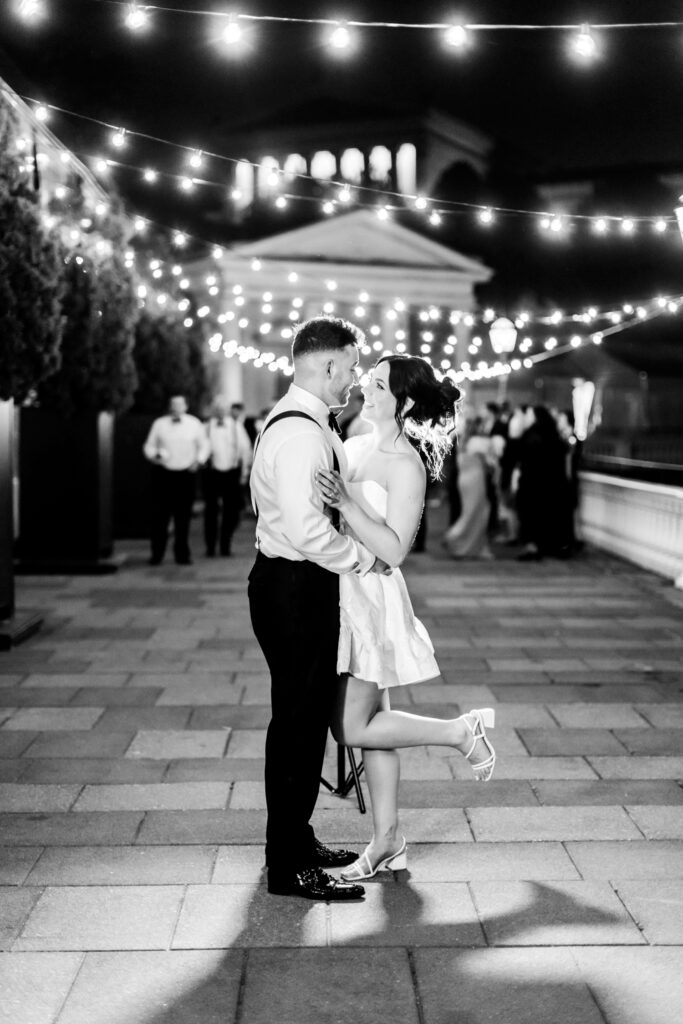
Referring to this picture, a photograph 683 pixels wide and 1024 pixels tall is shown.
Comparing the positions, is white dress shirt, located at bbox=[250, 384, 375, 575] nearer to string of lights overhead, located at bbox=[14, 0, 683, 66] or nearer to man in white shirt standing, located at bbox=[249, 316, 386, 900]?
man in white shirt standing, located at bbox=[249, 316, 386, 900]

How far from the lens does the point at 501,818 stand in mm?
4969

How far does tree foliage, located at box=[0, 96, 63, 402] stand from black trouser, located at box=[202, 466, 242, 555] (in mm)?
5585

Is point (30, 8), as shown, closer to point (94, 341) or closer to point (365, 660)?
point (94, 341)

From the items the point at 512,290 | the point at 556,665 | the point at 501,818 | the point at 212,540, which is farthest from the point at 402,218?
the point at 501,818

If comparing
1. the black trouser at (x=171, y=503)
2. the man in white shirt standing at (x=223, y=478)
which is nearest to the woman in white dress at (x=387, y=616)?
the black trouser at (x=171, y=503)

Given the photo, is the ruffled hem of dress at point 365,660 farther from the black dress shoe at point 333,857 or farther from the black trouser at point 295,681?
the black dress shoe at point 333,857

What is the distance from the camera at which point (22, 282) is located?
358 inches

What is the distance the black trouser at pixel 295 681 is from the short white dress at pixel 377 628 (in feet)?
0.19

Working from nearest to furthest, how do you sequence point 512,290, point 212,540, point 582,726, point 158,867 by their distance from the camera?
point 158,867
point 582,726
point 212,540
point 512,290

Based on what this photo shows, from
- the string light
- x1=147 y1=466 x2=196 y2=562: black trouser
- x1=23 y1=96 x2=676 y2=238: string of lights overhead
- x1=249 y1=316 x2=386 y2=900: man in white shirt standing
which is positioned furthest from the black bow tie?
x1=147 y1=466 x2=196 y2=562: black trouser

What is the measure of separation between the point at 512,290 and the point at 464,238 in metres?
4.32

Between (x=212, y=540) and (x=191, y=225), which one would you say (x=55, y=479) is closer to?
(x=212, y=540)

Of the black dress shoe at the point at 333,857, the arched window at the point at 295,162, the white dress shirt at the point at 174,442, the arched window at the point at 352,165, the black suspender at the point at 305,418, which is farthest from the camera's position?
the arched window at the point at 352,165

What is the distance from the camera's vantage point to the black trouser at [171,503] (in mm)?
14258
